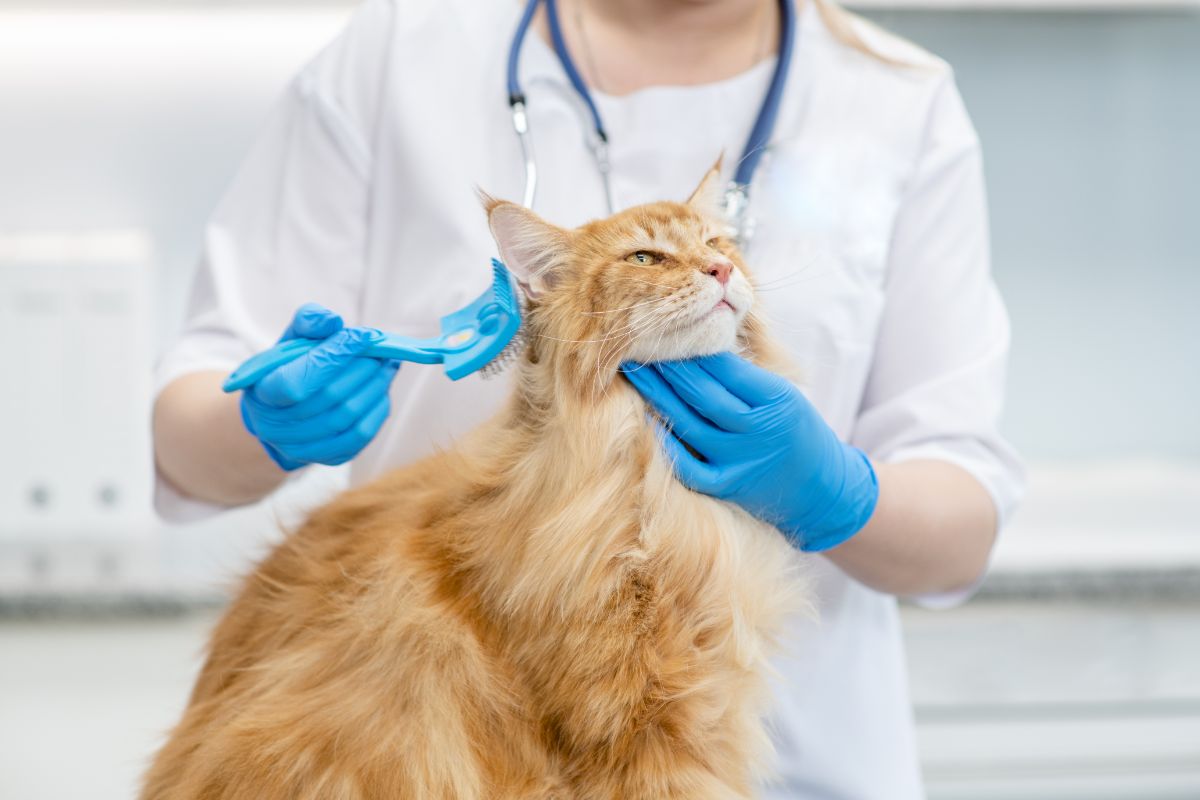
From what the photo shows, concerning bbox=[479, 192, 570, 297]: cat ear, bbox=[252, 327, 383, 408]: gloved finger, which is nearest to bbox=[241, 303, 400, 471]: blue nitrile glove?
bbox=[252, 327, 383, 408]: gloved finger

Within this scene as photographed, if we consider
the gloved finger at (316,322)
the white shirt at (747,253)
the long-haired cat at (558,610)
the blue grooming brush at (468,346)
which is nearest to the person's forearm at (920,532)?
the white shirt at (747,253)

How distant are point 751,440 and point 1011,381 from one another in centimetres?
190

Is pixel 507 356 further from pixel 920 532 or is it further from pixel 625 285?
pixel 920 532

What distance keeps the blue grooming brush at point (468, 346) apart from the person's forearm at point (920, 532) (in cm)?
38

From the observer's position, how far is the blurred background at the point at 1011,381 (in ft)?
5.81

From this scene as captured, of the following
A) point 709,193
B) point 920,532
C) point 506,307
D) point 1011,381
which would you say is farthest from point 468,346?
point 1011,381

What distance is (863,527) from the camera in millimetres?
948

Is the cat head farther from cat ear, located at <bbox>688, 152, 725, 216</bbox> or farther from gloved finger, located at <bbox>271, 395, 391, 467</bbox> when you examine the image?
gloved finger, located at <bbox>271, 395, 391, 467</bbox>

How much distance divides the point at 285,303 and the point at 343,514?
28 cm

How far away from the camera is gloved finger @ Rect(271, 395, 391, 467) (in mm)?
890

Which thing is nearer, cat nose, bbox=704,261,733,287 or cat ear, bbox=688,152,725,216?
cat nose, bbox=704,261,733,287

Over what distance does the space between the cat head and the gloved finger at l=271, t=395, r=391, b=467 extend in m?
0.16

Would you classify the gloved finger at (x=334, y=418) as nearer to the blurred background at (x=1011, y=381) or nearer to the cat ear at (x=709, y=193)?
the cat ear at (x=709, y=193)

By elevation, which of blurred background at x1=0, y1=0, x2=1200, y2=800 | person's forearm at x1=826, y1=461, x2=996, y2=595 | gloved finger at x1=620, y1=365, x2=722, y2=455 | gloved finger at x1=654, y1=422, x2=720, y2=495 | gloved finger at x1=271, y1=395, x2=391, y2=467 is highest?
gloved finger at x1=620, y1=365, x2=722, y2=455
